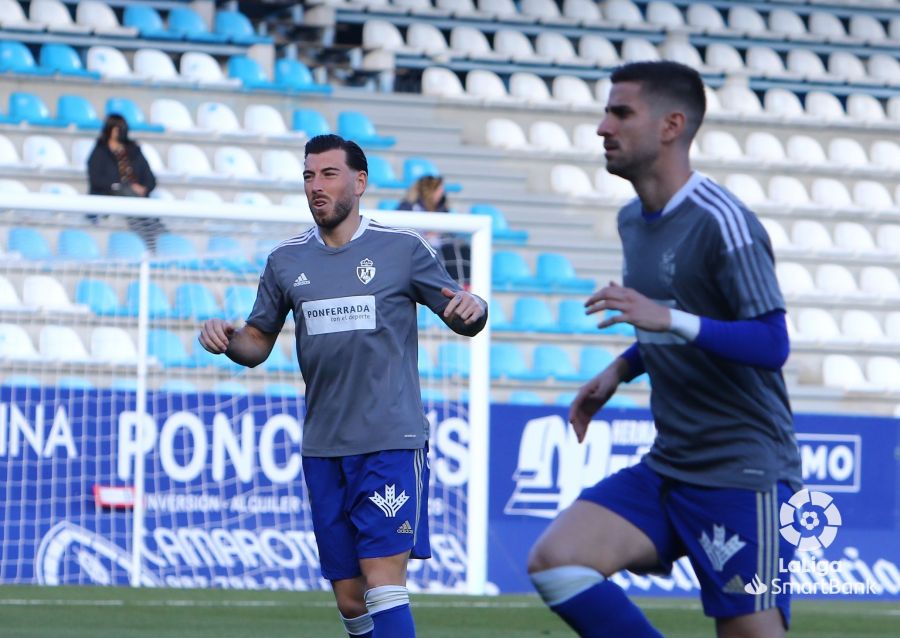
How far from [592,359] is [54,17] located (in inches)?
245

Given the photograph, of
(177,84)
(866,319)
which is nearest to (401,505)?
(177,84)

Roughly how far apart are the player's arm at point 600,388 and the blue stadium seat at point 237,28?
12.4m

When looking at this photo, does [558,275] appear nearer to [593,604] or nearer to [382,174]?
[382,174]

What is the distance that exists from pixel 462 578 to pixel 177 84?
6531 mm

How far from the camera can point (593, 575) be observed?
13.6 ft

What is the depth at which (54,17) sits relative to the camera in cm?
1565

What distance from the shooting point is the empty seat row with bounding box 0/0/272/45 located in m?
15.5

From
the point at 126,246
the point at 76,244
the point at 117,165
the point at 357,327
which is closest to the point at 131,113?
the point at 117,165

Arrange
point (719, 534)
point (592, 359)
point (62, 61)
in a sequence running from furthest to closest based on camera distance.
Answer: point (62, 61), point (592, 359), point (719, 534)

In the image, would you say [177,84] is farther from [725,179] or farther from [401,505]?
[401,505]

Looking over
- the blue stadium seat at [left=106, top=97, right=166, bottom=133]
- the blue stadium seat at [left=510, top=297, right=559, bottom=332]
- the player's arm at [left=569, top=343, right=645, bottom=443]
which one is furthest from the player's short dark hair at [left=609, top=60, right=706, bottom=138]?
the blue stadium seat at [left=106, top=97, right=166, bottom=133]

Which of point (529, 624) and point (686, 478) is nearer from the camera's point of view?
point (686, 478)

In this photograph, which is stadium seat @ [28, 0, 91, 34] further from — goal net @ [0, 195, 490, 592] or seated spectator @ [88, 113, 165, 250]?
goal net @ [0, 195, 490, 592]

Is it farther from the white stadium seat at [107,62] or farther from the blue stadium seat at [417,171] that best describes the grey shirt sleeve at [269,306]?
the white stadium seat at [107,62]
